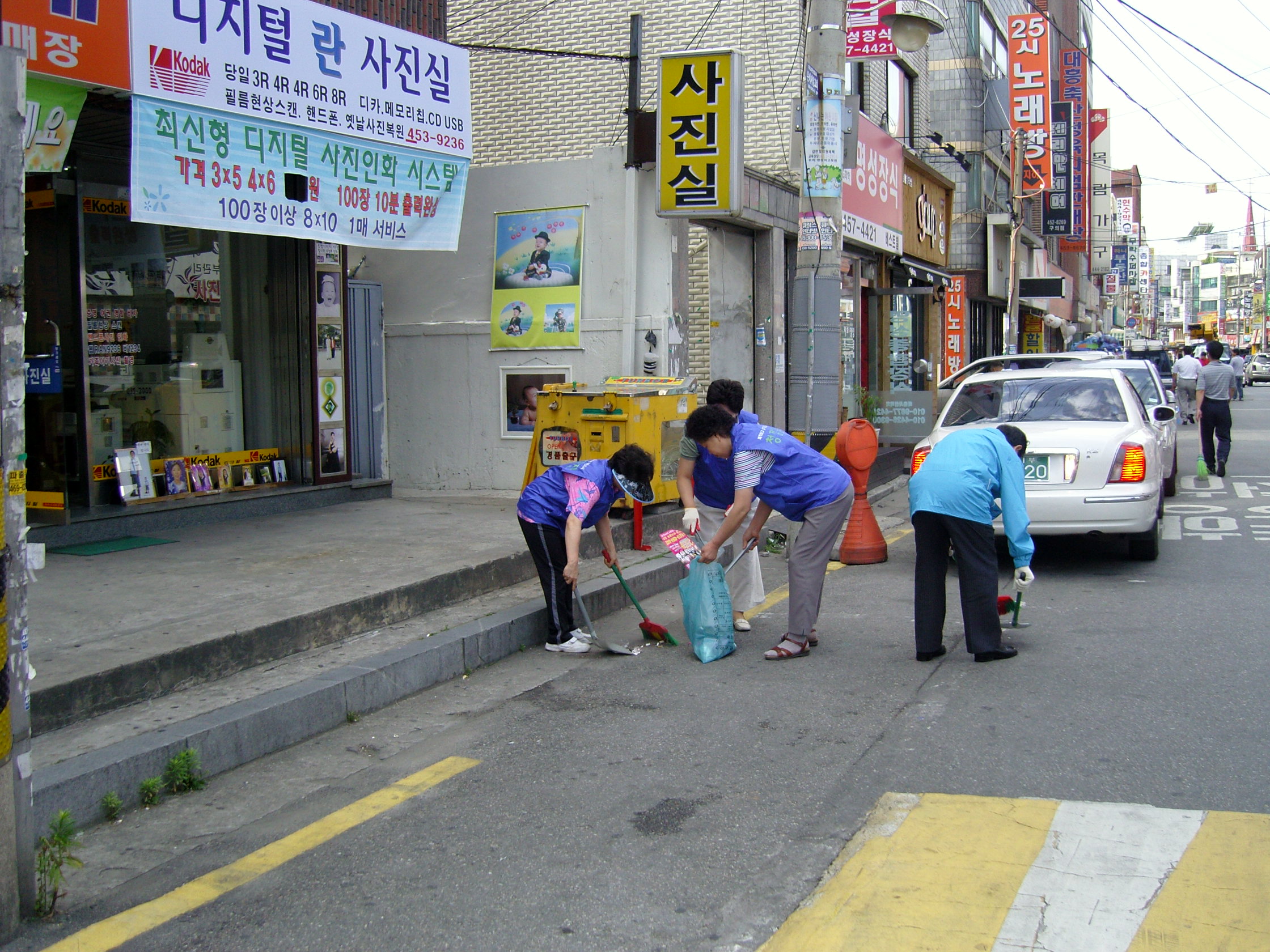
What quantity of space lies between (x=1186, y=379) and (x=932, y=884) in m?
20.0

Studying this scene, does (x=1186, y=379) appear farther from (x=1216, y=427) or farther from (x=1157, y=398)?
(x=1157, y=398)

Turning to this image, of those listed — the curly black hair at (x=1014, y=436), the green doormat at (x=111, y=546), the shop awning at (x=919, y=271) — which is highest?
the shop awning at (x=919, y=271)

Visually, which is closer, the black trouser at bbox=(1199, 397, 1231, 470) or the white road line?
the white road line

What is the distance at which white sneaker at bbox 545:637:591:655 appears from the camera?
668 cm

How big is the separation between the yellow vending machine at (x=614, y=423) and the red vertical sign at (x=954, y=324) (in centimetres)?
1717

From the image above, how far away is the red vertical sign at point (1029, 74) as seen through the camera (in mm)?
26859

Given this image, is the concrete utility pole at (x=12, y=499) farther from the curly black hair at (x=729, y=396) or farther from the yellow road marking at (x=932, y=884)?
the curly black hair at (x=729, y=396)

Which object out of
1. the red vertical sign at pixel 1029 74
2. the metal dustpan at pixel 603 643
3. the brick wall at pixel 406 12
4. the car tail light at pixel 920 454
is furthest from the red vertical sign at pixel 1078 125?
the metal dustpan at pixel 603 643

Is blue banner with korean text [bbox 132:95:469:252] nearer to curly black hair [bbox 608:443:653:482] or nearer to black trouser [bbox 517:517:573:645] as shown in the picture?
black trouser [bbox 517:517:573:645]

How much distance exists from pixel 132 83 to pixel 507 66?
11047 millimetres

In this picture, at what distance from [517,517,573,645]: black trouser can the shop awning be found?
46.2ft


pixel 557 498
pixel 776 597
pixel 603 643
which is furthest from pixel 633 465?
pixel 776 597

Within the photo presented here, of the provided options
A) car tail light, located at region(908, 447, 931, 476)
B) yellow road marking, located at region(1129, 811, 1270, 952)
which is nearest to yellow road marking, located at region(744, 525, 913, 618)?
car tail light, located at region(908, 447, 931, 476)

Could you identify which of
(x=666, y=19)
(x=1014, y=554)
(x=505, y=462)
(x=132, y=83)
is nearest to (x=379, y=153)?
(x=132, y=83)
